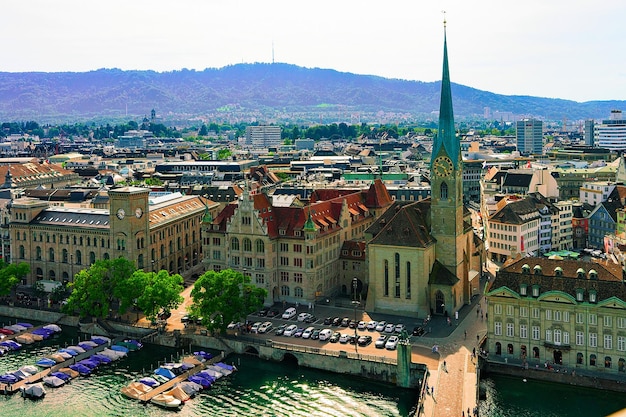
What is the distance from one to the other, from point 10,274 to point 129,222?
2264 cm

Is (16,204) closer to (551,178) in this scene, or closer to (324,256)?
(324,256)

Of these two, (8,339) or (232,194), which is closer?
(8,339)

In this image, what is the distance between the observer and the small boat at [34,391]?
303ft

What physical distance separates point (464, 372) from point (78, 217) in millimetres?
80595

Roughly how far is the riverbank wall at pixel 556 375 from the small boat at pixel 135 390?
42477mm

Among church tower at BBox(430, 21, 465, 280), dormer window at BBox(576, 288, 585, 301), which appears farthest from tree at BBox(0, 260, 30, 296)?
dormer window at BBox(576, 288, 585, 301)

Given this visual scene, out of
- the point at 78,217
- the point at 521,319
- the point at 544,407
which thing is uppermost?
the point at 78,217

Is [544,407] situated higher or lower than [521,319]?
lower

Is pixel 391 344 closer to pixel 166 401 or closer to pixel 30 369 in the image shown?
pixel 166 401

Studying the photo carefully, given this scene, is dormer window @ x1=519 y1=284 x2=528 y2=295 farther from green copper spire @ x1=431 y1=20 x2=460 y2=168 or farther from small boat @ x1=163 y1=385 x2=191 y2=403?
small boat @ x1=163 y1=385 x2=191 y2=403

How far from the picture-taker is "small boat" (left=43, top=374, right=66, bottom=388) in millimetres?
95975

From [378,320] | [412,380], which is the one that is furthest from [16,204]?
[412,380]

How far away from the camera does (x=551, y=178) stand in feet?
652

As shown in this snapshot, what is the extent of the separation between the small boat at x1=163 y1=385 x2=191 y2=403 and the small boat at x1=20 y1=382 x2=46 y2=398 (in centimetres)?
1528
